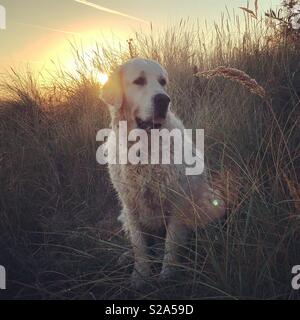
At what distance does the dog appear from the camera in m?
3.07

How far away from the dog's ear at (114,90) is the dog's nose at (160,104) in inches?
14.7

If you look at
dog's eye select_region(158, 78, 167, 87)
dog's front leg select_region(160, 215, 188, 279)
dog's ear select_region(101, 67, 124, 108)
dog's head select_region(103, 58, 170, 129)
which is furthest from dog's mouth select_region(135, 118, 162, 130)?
dog's front leg select_region(160, 215, 188, 279)


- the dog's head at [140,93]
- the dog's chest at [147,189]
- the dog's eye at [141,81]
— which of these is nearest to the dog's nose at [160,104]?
the dog's head at [140,93]

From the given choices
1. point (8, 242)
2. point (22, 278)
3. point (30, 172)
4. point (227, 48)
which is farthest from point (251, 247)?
point (227, 48)

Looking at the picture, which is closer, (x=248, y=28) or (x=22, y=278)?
(x=22, y=278)

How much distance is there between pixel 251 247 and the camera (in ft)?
7.85

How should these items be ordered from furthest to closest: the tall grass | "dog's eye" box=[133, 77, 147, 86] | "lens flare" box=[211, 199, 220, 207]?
1. "dog's eye" box=[133, 77, 147, 86]
2. "lens flare" box=[211, 199, 220, 207]
3. the tall grass

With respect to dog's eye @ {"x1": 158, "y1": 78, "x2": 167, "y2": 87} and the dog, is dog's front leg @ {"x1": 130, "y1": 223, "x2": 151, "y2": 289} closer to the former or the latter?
the dog

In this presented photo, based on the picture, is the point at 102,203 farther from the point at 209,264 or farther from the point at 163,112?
the point at 209,264

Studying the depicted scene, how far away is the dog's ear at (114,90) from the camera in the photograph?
3.55 metres

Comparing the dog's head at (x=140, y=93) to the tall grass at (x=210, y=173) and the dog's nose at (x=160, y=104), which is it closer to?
the dog's nose at (x=160, y=104)

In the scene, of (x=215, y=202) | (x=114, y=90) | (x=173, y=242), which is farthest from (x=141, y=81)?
(x=173, y=242)

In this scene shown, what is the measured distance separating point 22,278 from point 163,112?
143cm
